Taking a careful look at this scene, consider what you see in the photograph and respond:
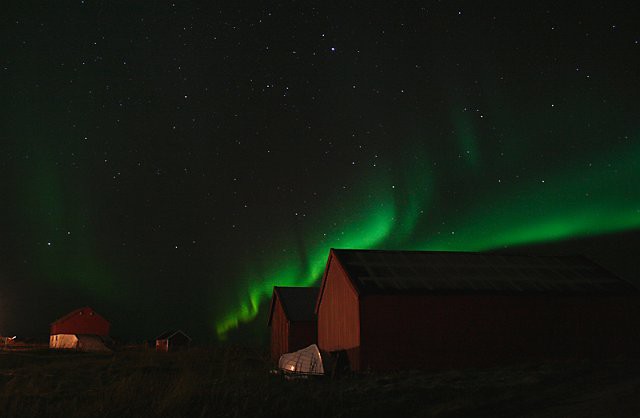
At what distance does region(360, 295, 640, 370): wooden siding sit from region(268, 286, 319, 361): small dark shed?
1354 cm

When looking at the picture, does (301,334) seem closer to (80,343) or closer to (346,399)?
(346,399)

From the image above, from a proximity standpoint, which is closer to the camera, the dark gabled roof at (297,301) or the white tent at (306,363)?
the white tent at (306,363)

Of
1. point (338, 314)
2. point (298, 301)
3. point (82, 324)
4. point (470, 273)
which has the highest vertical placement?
point (470, 273)

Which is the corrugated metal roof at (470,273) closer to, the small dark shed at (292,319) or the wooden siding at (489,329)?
the wooden siding at (489,329)

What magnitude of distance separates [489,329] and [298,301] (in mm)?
17383

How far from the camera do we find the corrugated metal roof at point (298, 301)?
120ft

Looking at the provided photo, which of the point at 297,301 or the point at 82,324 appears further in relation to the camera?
the point at 82,324

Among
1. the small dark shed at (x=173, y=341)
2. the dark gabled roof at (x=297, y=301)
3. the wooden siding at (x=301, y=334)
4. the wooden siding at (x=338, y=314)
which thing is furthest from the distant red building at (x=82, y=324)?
the wooden siding at (x=338, y=314)

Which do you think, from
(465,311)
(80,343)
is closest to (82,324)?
(80,343)

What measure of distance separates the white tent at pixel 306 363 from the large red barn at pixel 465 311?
2.08 meters

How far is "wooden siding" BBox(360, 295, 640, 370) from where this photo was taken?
22875 millimetres

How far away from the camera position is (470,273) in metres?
26.0

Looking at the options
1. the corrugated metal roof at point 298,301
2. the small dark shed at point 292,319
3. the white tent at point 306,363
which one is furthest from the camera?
the corrugated metal roof at point 298,301

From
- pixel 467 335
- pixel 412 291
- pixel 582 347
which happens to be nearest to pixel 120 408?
pixel 412 291
